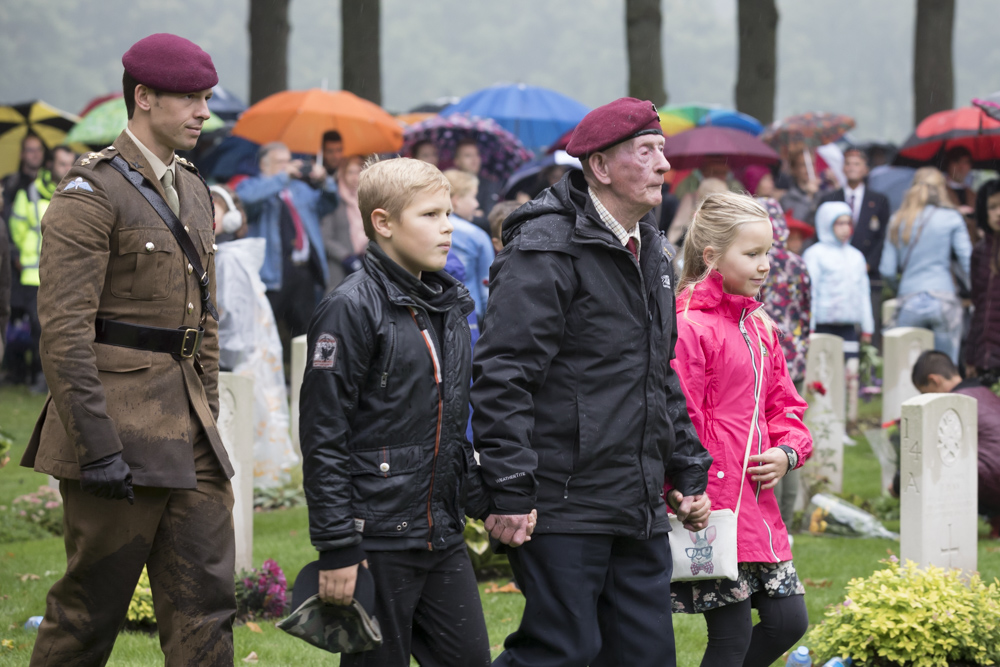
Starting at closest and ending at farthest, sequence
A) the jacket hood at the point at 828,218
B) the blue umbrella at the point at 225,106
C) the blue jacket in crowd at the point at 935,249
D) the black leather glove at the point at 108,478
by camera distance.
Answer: the black leather glove at the point at 108,478
the jacket hood at the point at 828,218
the blue jacket in crowd at the point at 935,249
the blue umbrella at the point at 225,106

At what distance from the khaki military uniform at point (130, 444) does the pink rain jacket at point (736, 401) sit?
1685 mm

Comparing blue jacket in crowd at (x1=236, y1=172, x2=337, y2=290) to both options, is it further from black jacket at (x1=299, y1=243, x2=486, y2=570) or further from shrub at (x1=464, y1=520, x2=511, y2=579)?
black jacket at (x1=299, y1=243, x2=486, y2=570)

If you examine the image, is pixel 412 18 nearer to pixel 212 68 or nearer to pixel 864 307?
pixel 864 307

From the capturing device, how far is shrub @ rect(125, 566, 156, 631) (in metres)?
5.67

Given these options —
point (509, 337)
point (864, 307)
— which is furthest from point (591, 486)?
point (864, 307)

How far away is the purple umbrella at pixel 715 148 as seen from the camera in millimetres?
11719

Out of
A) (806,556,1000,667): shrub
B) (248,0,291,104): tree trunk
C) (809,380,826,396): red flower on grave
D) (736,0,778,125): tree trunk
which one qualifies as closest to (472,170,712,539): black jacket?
(806,556,1000,667): shrub

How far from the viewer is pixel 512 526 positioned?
3537mm

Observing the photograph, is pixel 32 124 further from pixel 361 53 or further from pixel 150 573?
pixel 150 573

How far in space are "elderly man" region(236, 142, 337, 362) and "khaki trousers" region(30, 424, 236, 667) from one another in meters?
7.17

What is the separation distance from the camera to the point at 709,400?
14.3ft

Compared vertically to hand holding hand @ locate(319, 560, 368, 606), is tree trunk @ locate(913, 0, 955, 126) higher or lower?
higher

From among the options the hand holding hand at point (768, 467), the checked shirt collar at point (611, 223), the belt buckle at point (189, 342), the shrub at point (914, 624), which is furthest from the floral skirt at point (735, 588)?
the belt buckle at point (189, 342)

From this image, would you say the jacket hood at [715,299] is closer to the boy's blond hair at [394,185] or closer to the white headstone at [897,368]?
the boy's blond hair at [394,185]
